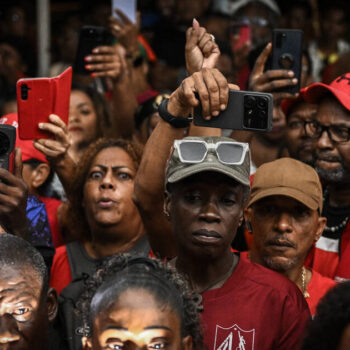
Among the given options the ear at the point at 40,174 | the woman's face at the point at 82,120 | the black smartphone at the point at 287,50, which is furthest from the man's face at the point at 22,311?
the woman's face at the point at 82,120

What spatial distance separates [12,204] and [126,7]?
2.25 metres

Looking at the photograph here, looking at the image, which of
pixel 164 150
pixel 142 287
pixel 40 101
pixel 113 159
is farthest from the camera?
pixel 113 159

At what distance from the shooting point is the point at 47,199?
4.55m

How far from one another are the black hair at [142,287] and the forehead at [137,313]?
2 cm

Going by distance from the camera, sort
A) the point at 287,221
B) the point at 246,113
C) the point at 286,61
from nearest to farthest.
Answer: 1. the point at 246,113
2. the point at 287,221
3. the point at 286,61

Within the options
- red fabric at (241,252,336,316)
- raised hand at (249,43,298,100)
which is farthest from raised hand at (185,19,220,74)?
red fabric at (241,252,336,316)

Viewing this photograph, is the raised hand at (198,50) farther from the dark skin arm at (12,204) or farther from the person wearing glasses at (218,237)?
the dark skin arm at (12,204)


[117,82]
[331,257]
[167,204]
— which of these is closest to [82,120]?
[117,82]

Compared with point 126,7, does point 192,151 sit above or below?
below

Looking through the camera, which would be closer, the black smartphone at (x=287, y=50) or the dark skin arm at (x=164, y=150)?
the dark skin arm at (x=164, y=150)

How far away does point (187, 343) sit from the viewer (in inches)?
99.9

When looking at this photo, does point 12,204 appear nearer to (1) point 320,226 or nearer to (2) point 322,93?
(1) point 320,226

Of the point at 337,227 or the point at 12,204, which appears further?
the point at 337,227

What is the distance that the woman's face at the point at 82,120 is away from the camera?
5254 millimetres
